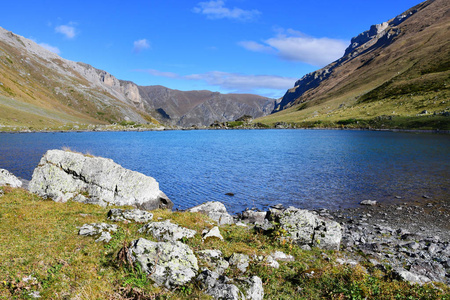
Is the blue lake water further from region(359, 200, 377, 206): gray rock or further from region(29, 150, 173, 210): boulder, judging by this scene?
region(29, 150, 173, 210): boulder

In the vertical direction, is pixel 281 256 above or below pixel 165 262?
below

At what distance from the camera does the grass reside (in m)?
10.1

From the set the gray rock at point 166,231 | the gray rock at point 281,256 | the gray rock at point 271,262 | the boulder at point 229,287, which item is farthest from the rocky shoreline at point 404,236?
the gray rock at point 166,231

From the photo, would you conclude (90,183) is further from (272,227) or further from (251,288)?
(251,288)

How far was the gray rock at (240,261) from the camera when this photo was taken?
13.3 m

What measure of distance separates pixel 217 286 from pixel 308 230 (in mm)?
10578

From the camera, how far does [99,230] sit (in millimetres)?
15836

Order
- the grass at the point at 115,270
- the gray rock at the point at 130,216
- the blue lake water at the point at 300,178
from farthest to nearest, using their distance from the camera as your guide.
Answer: the blue lake water at the point at 300,178 < the gray rock at the point at 130,216 < the grass at the point at 115,270

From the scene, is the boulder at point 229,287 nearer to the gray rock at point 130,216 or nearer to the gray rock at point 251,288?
the gray rock at point 251,288

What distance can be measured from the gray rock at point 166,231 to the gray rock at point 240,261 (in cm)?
368

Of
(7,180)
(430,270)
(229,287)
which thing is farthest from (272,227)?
(7,180)

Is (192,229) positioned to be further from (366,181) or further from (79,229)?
(366,181)

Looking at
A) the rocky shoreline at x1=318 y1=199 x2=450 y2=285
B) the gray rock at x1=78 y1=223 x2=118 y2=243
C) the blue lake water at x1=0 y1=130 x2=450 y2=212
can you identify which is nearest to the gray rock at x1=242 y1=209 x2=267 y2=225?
the blue lake water at x1=0 y1=130 x2=450 y2=212

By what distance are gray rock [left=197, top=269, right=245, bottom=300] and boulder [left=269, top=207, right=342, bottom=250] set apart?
27.8 ft
